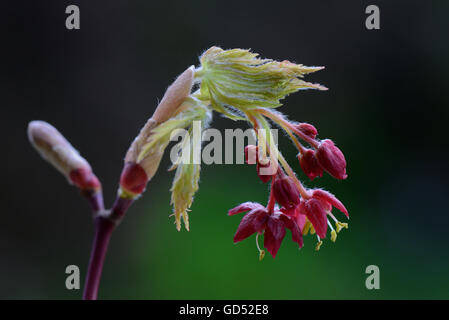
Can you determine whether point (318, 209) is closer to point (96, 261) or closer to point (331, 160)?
point (331, 160)

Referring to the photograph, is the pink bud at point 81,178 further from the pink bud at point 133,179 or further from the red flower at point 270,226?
the red flower at point 270,226

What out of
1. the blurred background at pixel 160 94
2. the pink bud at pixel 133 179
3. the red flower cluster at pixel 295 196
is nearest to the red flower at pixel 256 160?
the red flower cluster at pixel 295 196

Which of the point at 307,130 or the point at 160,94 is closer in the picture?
the point at 307,130

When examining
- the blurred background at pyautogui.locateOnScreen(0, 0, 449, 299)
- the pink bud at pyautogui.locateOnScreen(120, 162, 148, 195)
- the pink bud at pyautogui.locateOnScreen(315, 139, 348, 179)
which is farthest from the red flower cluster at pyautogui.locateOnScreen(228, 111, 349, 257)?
the blurred background at pyautogui.locateOnScreen(0, 0, 449, 299)

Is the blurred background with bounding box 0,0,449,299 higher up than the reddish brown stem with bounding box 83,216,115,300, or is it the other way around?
the blurred background with bounding box 0,0,449,299

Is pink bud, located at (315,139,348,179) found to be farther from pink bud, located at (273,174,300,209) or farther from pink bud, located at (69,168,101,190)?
pink bud, located at (69,168,101,190)

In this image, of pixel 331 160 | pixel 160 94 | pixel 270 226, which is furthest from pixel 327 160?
pixel 160 94
